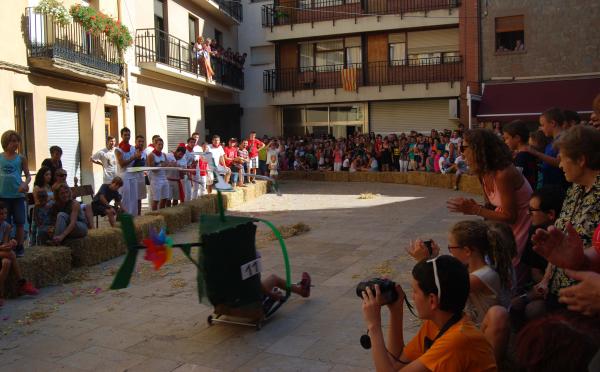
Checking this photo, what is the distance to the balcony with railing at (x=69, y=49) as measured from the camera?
1469cm

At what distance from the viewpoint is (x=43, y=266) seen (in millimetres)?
7238

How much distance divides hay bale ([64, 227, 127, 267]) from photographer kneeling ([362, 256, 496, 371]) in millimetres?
6314

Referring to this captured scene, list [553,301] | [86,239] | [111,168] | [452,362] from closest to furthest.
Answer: [452,362] → [553,301] → [86,239] → [111,168]

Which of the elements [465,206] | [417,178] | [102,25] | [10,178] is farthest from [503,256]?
[417,178]

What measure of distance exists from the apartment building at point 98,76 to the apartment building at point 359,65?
3876 mm

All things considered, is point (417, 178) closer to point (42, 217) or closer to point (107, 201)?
point (107, 201)

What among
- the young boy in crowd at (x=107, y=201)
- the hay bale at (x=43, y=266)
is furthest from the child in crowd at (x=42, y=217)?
the young boy in crowd at (x=107, y=201)

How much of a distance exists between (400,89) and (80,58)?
16359mm

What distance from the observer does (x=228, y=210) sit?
1474cm

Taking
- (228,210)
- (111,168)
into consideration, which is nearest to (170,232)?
(111,168)

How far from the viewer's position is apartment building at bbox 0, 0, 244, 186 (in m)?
14.6

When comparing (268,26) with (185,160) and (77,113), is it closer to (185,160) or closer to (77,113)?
(77,113)

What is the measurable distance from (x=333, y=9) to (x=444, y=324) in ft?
94.7

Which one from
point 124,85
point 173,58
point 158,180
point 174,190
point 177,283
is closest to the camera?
point 177,283
